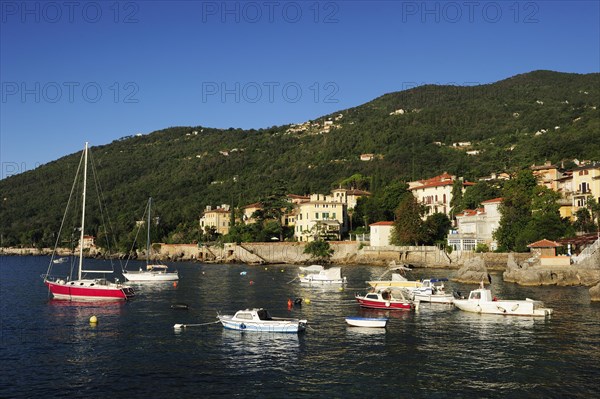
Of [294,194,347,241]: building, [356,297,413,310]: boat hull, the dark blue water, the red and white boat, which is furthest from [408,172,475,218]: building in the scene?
[356,297,413,310]: boat hull

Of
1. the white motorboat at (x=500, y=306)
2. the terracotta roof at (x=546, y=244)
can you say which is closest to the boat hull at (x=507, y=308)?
the white motorboat at (x=500, y=306)

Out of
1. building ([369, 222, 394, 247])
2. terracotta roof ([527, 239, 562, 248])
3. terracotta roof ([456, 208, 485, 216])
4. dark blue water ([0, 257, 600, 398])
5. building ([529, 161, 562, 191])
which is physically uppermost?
building ([529, 161, 562, 191])

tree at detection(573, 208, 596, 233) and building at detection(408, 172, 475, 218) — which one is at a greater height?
building at detection(408, 172, 475, 218)

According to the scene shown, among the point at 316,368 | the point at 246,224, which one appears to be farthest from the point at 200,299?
the point at 246,224

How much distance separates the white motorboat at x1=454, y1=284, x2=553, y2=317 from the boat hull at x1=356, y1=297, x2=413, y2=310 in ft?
15.3

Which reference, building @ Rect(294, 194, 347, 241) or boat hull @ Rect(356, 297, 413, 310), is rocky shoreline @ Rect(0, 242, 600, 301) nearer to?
building @ Rect(294, 194, 347, 241)

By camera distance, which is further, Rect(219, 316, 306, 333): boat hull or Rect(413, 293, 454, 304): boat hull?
Rect(413, 293, 454, 304): boat hull

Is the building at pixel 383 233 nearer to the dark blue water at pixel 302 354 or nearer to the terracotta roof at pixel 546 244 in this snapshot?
the terracotta roof at pixel 546 244

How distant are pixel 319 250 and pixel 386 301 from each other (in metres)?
59.5

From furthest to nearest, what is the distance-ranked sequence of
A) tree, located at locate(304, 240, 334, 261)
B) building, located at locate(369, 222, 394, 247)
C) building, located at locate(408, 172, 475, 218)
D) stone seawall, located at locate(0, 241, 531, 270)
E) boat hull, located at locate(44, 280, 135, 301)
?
building, located at locate(408, 172, 475, 218) → tree, located at locate(304, 240, 334, 261) → building, located at locate(369, 222, 394, 247) → stone seawall, located at locate(0, 241, 531, 270) → boat hull, located at locate(44, 280, 135, 301)

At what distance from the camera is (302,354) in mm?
32125

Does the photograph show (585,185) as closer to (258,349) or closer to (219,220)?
(258,349)

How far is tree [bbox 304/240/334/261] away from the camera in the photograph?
349ft

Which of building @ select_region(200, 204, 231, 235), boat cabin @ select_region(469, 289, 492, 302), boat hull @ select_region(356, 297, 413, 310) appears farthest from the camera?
building @ select_region(200, 204, 231, 235)
